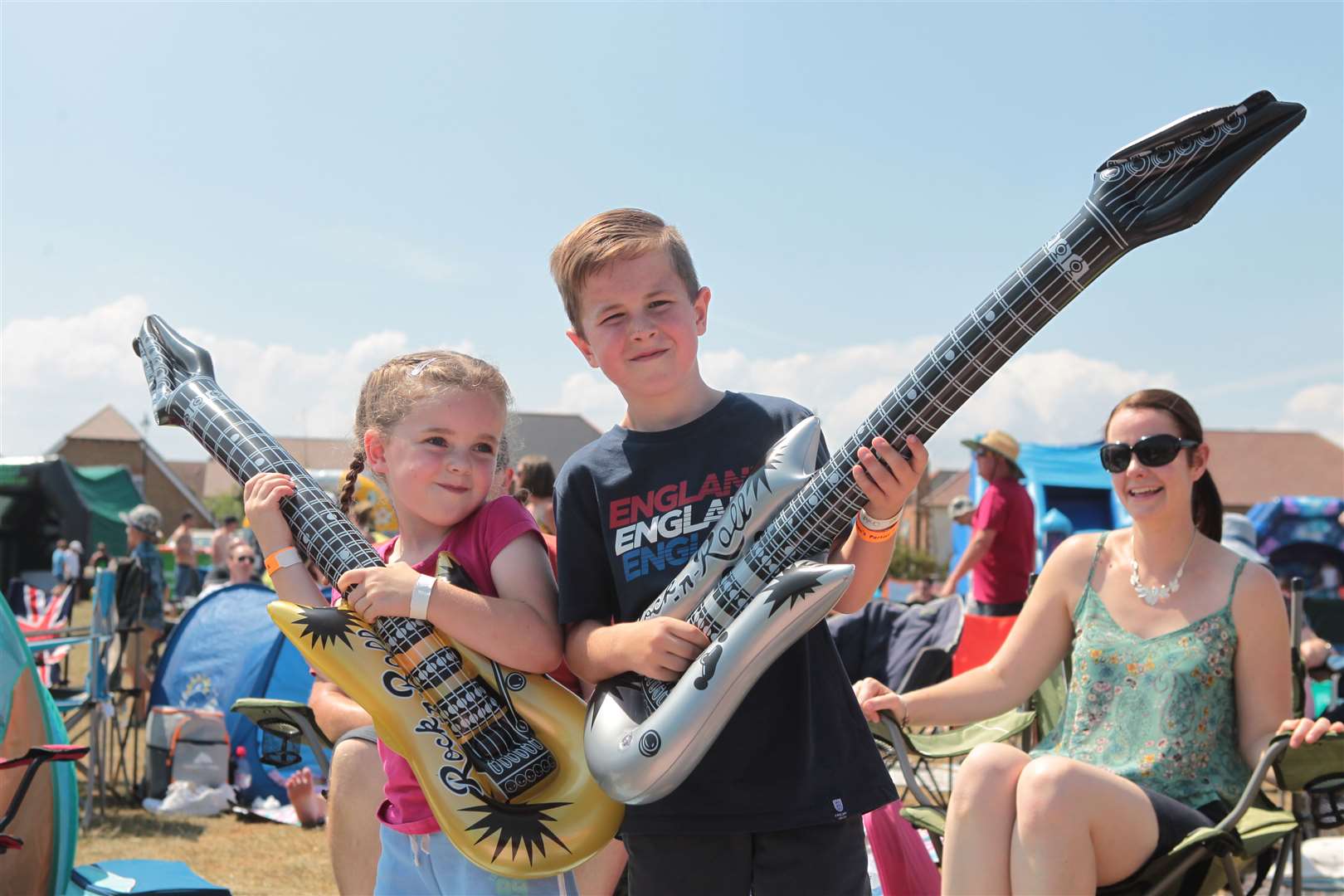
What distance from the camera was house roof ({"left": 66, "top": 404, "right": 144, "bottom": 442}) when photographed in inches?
1535

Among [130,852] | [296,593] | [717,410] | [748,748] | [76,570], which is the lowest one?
[130,852]

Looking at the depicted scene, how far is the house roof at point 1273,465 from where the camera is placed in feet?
131

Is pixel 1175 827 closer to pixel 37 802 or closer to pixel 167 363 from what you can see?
pixel 167 363

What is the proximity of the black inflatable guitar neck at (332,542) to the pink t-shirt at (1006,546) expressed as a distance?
4687 millimetres

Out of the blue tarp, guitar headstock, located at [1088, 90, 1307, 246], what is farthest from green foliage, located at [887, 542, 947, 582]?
guitar headstock, located at [1088, 90, 1307, 246]

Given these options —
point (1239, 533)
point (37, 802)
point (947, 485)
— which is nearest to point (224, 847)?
point (37, 802)

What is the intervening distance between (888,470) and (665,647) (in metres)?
A: 0.39

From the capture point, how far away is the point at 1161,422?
2.74 metres

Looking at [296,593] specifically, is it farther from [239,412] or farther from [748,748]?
[748,748]

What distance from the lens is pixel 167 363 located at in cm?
222

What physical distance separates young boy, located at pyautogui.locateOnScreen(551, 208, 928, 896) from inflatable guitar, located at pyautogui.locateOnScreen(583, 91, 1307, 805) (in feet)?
0.22

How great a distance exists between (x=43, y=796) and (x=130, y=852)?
2.58 meters

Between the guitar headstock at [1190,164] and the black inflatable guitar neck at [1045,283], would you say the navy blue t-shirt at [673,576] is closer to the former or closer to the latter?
the black inflatable guitar neck at [1045,283]

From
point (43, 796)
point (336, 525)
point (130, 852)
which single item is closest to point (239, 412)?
point (336, 525)
